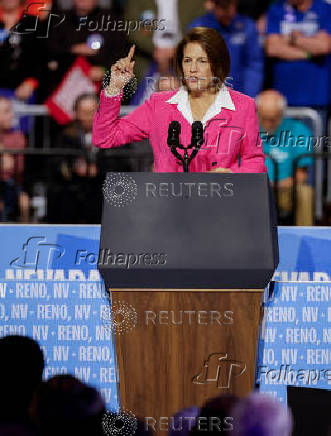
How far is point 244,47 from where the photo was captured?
4.13 meters

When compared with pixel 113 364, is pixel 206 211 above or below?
above

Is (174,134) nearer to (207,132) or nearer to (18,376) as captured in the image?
(207,132)

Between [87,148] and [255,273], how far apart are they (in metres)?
3.11

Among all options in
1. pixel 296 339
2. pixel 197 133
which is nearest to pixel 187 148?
pixel 197 133

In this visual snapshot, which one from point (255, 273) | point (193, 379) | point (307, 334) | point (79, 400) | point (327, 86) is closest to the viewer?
point (255, 273)

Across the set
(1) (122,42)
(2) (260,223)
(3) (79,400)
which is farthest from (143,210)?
(1) (122,42)

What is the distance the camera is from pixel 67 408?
193 centimetres

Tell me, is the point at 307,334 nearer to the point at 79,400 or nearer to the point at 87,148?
the point at 79,400

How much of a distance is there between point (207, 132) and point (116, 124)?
35 cm

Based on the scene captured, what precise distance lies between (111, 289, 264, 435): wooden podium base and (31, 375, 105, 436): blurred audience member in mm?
134

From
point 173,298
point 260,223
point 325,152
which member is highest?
point 325,152

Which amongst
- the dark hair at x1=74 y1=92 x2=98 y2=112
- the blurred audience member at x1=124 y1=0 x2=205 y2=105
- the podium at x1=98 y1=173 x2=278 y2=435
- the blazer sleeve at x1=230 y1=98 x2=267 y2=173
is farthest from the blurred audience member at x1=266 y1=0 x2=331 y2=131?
the podium at x1=98 y1=173 x2=278 y2=435

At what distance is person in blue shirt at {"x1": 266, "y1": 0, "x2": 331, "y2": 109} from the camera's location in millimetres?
4293

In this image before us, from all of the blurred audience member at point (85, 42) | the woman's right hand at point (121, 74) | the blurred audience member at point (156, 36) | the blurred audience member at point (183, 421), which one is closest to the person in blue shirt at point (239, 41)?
the blurred audience member at point (156, 36)
